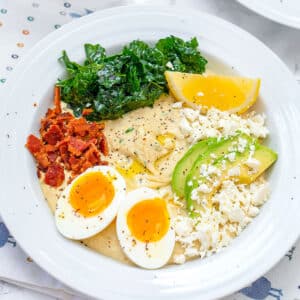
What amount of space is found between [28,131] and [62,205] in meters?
0.48

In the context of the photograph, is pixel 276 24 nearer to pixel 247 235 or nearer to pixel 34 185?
pixel 247 235

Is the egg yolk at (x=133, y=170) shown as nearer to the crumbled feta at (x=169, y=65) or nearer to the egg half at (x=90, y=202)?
the egg half at (x=90, y=202)

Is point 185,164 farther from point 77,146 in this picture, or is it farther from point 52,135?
point 52,135

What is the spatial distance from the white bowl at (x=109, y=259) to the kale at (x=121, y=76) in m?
0.08

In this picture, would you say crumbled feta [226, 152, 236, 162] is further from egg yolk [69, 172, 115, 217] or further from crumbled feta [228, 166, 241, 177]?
egg yolk [69, 172, 115, 217]

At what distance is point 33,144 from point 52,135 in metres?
0.13

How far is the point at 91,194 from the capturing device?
113 inches

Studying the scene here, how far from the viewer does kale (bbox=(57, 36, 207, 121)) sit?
3.16 metres

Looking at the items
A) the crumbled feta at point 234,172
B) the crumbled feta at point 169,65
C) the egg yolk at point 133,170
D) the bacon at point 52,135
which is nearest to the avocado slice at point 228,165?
the crumbled feta at point 234,172

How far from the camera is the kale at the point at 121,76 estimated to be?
3.16 metres

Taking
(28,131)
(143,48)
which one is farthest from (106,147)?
(143,48)

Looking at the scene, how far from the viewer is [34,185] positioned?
114 inches

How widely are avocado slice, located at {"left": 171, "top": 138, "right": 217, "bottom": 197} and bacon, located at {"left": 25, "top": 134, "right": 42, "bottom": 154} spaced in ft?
2.48

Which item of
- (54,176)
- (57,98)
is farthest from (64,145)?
(57,98)
